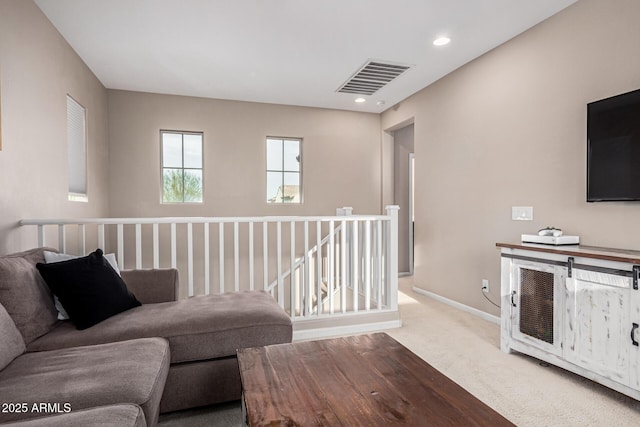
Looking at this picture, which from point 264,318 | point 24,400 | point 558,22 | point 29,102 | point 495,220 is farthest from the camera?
point 495,220

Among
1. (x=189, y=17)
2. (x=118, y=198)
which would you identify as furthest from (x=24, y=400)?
(x=118, y=198)

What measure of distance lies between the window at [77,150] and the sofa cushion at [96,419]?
2.88m

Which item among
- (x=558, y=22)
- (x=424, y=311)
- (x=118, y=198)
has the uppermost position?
(x=558, y=22)

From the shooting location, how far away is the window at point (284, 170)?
5.24m

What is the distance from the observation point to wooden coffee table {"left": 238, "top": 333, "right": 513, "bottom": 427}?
1.05 meters

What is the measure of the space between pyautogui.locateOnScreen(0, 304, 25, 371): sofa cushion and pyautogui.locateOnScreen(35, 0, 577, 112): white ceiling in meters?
2.28

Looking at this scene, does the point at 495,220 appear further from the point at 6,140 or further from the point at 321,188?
the point at 6,140

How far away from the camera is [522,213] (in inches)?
123

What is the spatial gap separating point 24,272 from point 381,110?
486 cm

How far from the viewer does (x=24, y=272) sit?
1.78m

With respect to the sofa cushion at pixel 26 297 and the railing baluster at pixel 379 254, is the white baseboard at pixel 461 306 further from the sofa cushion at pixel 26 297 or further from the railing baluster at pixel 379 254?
the sofa cushion at pixel 26 297

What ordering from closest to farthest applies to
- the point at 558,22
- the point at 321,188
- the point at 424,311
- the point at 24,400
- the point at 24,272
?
the point at 24,400
the point at 24,272
the point at 558,22
the point at 424,311
the point at 321,188

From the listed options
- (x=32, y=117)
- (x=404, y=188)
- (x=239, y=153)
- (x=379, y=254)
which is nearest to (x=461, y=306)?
(x=379, y=254)

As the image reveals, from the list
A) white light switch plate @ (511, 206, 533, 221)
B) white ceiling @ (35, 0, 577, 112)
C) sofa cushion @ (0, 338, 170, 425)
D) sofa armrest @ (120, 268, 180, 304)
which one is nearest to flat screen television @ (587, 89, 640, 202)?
white light switch plate @ (511, 206, 533, 221)
